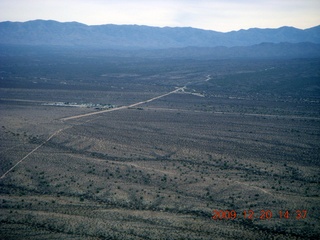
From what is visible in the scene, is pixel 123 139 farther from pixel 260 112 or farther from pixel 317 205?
pixel 260 112

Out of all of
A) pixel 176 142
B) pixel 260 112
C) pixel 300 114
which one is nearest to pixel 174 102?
pixel 260 112
